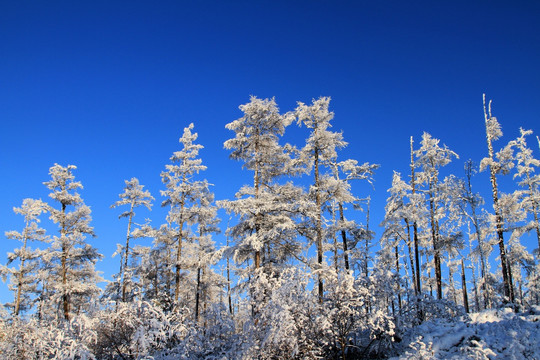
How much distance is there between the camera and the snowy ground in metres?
9.76

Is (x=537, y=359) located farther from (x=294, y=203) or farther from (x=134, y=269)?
(x=134, y=269)

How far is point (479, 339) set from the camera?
10.9 meters

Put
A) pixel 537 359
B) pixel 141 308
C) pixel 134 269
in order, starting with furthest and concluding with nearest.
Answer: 1. pixel 134 269
2. pixel 141 308
3. pixel 537 359

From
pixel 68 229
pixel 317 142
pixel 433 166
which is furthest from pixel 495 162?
pixel 68 229

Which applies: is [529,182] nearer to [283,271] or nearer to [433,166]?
[433,166]

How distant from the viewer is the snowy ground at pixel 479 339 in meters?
9.76

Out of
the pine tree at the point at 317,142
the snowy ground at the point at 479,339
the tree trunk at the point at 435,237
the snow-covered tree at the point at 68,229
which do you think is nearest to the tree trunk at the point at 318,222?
the pine tree at the point at 317,142

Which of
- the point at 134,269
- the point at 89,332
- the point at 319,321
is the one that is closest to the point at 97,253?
the point at 134,269

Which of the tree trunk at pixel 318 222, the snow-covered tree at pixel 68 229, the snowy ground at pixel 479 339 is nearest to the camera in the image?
the snowy ground at pixel 479 339

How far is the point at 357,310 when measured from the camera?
12164 mm

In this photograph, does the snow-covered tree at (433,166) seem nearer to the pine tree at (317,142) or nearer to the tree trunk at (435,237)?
the tree trunk at (435,237)

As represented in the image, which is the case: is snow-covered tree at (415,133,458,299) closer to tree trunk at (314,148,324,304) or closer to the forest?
the forest

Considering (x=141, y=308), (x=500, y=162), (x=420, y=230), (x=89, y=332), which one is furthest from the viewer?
(x=420, y=230)

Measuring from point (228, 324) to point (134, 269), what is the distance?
18.4m
